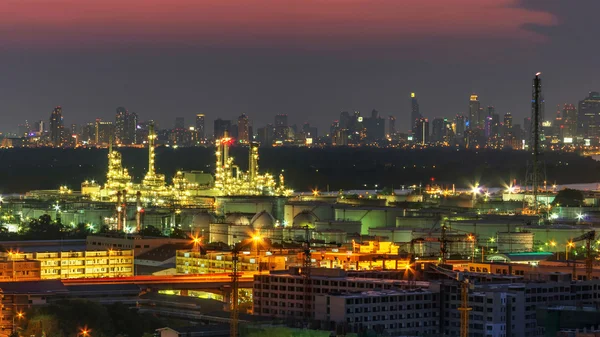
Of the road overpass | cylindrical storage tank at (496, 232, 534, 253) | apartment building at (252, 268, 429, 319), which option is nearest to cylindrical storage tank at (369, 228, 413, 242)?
cylindrical storage tank at (496, 232, 534, 253)

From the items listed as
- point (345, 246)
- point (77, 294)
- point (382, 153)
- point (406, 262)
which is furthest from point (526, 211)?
point (382, 153)

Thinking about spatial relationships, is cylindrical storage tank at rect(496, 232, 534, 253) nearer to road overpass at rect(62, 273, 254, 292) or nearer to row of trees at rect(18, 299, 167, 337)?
road overpass at rect(62, 273, 254, 292)

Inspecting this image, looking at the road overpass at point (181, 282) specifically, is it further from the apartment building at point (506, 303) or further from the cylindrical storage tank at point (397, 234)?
the cylindrical storage tank at point (397, 234)

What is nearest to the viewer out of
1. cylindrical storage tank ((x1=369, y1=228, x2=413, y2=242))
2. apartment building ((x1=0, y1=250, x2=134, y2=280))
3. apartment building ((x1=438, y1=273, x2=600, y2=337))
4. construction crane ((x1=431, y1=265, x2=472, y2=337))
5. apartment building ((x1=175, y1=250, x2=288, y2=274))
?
construction crane ((x1=431, y1=265, x2=472, y2=337))

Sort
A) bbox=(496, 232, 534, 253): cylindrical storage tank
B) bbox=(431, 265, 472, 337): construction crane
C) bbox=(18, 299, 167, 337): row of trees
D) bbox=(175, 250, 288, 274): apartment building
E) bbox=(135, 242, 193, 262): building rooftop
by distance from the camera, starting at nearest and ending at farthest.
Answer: bbox=(431, 265, 472, 337): construction crane → bbox=(18, 299, 167, 337): row of trees → bbox=(175, 250, 288, 274): apartment building → bbox=(135, 242, 193, 262): building rooftop → bbox=(496, 232, 534, 253): cylindrical storage tank

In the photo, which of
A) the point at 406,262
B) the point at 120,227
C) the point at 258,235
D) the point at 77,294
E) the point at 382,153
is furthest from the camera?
the point at 382,153

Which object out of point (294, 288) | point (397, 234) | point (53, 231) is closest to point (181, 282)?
point (294, 288)

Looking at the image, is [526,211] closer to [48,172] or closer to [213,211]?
[213,211]
